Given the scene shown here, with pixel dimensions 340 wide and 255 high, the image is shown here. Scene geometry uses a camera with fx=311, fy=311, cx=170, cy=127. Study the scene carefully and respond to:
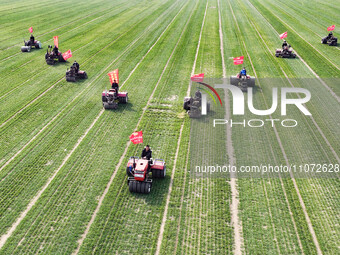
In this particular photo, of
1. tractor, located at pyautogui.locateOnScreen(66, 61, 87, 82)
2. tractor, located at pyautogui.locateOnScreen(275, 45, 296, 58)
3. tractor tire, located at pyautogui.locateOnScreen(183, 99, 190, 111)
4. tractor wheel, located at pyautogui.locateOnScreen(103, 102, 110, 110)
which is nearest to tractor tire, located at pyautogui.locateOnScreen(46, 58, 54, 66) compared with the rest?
tractor, located at pyautogui.locateOnScreen(66, 61, 87, 82)

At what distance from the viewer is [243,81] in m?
26.3

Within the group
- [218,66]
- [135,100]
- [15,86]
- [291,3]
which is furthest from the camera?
[291,3]

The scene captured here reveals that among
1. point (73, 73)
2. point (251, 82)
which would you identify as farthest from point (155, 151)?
point (73, 73)

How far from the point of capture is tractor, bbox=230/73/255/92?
86.4ft

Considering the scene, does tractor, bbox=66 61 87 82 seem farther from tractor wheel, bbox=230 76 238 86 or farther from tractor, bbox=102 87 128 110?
tractor wheel, bbox=230 76 238 86

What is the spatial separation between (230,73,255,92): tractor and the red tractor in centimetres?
1352

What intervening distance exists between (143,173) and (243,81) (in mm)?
15083

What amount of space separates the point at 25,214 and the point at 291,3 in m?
68.7

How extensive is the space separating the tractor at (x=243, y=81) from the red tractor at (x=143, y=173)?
1352cm

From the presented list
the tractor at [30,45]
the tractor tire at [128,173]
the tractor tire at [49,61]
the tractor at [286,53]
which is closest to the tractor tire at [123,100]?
the tractor tire at [128,173]

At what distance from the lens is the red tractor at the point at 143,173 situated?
14.8m

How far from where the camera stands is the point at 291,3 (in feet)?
218

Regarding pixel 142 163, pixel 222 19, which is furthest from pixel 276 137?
pixel 222 19

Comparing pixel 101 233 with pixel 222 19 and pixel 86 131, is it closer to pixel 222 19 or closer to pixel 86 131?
pixel 86 131
